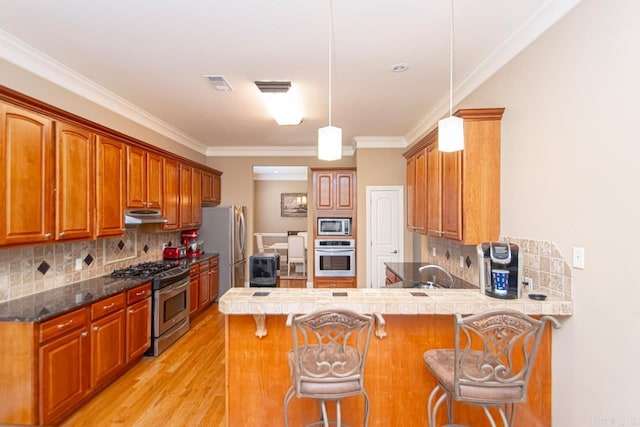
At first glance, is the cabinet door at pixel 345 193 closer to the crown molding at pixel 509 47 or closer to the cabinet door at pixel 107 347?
the crown molding at pixel 509 47

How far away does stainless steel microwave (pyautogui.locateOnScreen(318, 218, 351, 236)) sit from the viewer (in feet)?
18.2

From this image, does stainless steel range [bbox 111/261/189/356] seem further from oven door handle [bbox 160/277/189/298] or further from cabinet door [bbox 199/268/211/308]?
cabinet door [bbox 199/268/211/308]

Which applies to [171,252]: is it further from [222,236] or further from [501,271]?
[501,271]

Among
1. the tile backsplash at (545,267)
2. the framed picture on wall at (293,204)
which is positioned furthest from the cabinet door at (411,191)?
the framed picture on wall at (293,204)

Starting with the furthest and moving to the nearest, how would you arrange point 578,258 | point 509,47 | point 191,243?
point 191,243 < point 509,47 < point 578,258

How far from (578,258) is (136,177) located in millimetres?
3977

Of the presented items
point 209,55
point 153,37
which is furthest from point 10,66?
point 209,55

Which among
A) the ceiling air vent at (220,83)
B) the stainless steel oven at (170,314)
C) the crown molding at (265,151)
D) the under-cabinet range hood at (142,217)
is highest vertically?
the ceiling air vent at (220,83)

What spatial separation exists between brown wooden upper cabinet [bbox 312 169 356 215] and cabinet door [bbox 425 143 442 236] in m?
2.23

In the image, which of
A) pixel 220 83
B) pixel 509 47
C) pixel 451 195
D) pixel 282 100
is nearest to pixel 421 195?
pixel 451 195

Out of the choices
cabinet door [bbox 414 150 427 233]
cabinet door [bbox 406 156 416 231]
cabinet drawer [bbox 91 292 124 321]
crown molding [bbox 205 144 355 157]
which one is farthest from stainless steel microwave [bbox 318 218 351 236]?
cabinet drawer [bbox 91 292 124 321]

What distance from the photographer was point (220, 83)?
10.6ft

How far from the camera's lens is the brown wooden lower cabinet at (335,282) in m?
5.49

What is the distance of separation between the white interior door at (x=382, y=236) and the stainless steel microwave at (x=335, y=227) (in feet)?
1.16
